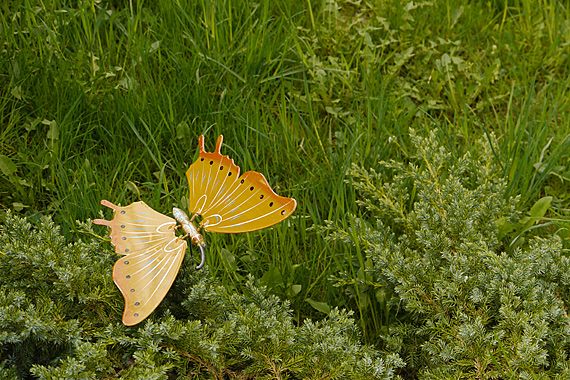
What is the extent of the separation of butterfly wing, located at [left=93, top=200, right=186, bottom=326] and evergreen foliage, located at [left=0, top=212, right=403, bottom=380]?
0.43 feet

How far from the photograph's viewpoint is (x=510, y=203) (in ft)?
7.81

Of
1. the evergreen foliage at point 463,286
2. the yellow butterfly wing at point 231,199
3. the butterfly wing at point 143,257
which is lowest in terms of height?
the evergreen foliage at point 463,286

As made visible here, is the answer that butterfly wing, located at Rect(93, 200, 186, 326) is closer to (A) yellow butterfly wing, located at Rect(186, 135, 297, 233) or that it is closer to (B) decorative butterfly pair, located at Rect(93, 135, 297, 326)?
(B) decorative butterfly pair, located at Rect(93, 135, 297, 326)

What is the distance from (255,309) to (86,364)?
56 cm

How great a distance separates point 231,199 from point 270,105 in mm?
1371

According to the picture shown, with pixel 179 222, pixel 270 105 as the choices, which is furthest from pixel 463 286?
pixel 270 105

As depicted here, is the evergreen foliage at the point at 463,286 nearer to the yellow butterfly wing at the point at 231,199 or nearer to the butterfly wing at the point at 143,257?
the yellow butterfly wing at the point at 231,199

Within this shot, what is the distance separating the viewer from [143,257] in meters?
1.59

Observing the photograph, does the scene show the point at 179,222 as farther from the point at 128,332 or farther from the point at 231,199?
the point at 128,332

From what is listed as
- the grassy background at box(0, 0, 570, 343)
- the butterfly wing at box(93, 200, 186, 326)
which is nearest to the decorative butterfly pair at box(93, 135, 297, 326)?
the butterfly wing at box(93, 200, 186, 326)

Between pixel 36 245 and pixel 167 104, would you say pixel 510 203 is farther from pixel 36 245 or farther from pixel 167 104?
pixel 36 245

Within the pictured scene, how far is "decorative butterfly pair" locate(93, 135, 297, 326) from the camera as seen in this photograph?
1515 mm

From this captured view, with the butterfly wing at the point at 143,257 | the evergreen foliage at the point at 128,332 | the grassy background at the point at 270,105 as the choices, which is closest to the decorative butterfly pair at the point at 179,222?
the butterfly wing at the point at 143,257

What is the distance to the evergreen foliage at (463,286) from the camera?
1.72m
